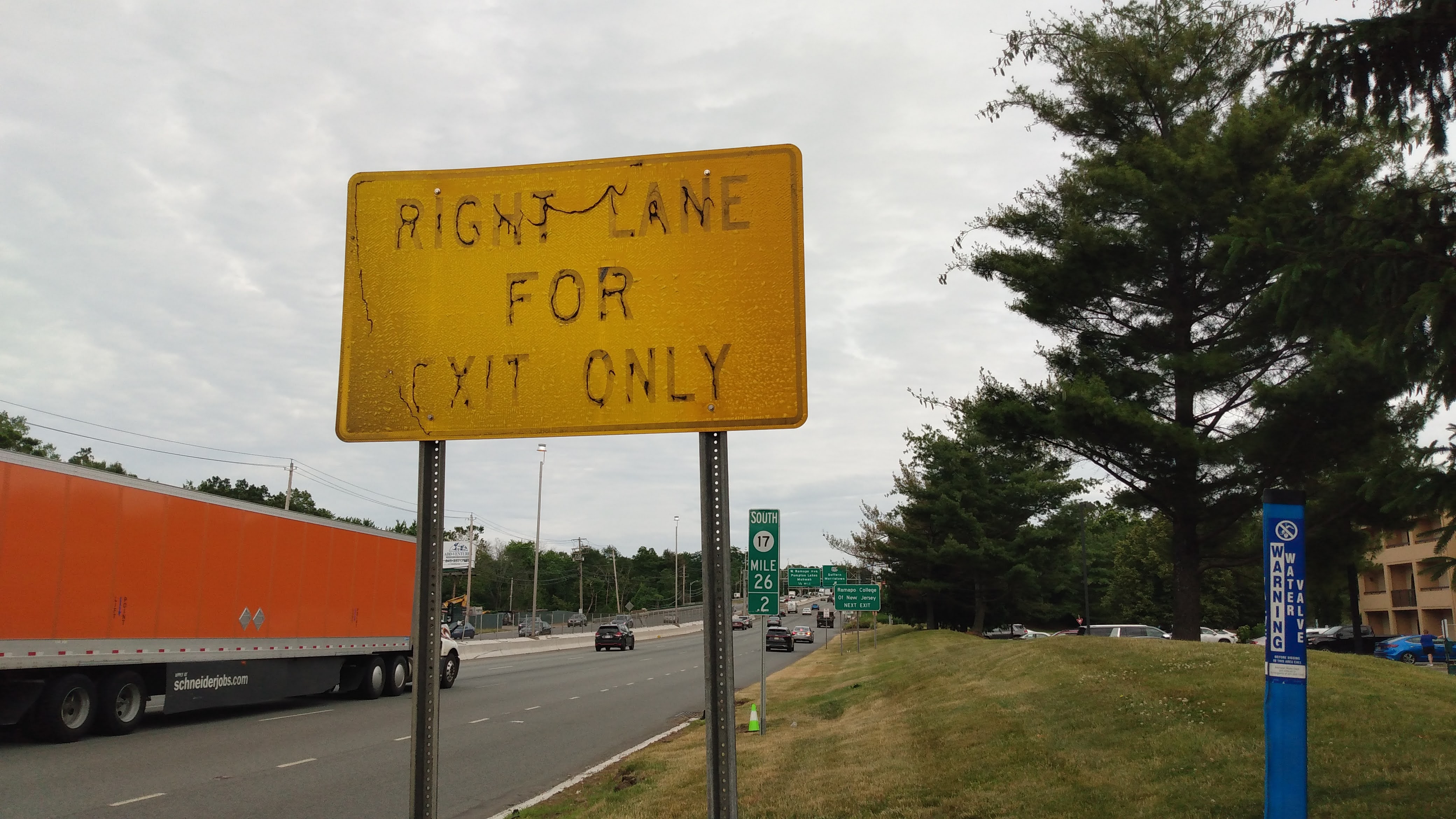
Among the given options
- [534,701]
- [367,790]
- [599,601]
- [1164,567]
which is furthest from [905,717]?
[599,601]

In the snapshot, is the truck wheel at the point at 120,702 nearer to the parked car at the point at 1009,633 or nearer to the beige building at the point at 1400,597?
the parked car at the point at 1009,633

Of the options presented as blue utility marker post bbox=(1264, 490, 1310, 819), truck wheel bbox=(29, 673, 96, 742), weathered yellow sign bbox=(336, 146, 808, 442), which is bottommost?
truck wheel bbox=(29, 673, 96, 742)

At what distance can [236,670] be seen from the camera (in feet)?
55.7

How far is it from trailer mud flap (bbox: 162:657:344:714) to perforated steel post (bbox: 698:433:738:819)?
14.8m

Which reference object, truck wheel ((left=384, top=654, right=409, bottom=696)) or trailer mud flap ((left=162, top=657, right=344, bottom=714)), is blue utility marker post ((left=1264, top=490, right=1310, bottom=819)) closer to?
trailer mud flap ((left=162, top=657, right=344, bottom=714))

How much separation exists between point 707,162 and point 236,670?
16.2 metres

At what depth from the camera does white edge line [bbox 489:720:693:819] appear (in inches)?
A: 396

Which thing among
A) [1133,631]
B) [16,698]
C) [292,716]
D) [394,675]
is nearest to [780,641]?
[1133,631]

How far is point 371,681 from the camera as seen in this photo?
21.6 metres

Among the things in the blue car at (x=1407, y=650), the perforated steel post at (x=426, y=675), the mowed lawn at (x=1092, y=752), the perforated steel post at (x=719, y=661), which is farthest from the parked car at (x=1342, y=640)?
the perforated steel post at (x=426, y=675)

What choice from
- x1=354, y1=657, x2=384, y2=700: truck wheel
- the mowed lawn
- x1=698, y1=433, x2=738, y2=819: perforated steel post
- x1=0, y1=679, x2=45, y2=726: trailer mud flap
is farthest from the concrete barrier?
x1=698, y1=433, x2=738, y2=819: perforated steel post

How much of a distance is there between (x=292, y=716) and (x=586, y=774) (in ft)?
28.8

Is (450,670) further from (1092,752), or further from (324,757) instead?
(1092,752)

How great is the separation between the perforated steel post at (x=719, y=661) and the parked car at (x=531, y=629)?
2626 inches
